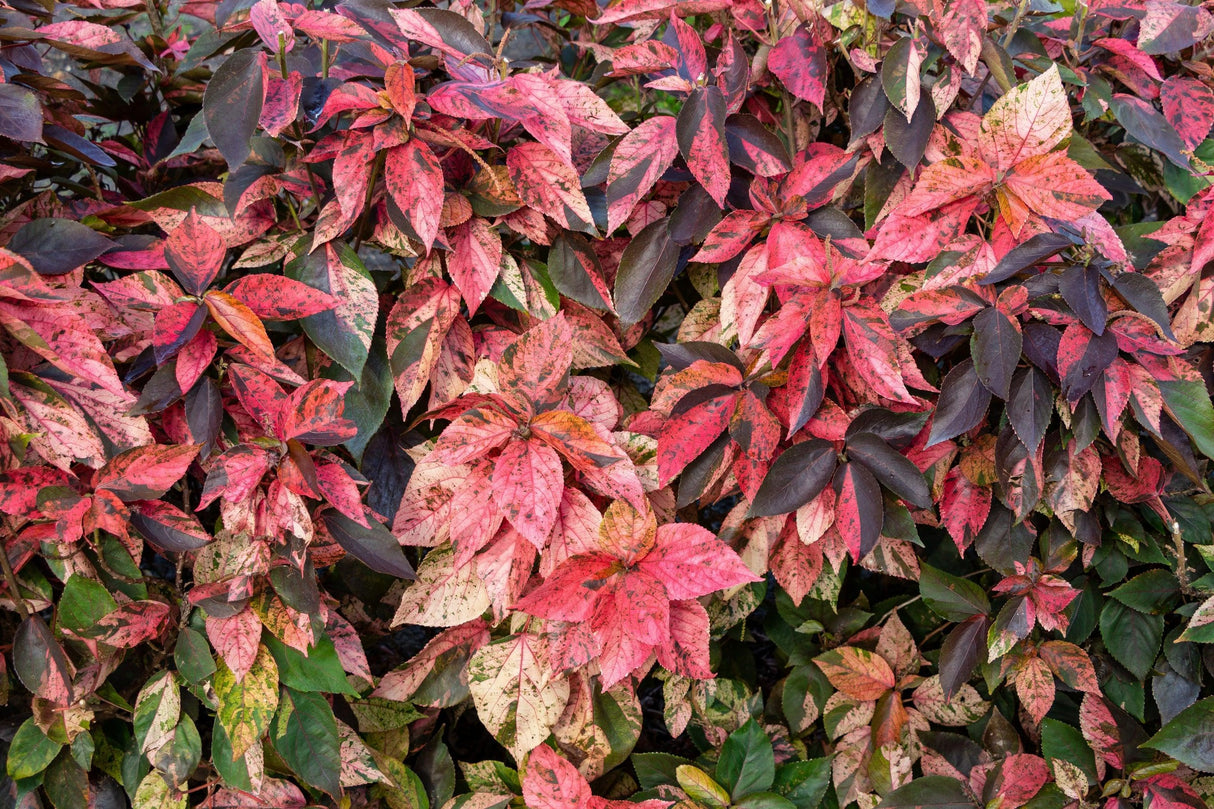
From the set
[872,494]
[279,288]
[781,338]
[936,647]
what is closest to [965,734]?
[936,647]

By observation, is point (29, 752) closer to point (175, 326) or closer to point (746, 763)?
point (175, 326)

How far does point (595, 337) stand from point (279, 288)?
1.27ft

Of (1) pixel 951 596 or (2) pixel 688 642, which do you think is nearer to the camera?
(2) pixel 688 642

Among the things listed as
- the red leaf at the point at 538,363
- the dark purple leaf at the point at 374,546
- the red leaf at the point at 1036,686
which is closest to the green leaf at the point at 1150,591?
the red leaf at the point at 1036,686

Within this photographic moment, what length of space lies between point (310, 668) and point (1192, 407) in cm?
101

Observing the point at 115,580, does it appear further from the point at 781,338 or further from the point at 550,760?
the point at 781,338

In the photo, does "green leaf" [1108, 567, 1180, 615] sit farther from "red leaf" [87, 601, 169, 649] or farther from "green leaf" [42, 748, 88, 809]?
"green leaf" [42, 748, 88, 809]

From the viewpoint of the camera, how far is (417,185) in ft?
3.30

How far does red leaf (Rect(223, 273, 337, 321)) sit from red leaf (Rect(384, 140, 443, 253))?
124 mm

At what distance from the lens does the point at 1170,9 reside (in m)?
1.14

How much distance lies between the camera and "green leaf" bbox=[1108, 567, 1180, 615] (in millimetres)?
1246

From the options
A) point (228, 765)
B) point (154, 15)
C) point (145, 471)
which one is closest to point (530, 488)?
point (145, 471)

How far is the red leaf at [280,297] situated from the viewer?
1009mm

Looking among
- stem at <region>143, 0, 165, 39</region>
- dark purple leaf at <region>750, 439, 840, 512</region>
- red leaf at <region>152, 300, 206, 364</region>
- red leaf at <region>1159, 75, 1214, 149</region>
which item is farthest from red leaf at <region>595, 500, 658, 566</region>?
stem at <region>143, 0, 165, 39</region>
